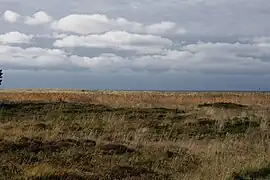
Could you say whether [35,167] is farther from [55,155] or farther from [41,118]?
[41,118]

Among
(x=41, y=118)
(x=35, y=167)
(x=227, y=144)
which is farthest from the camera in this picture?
(x=41, y=118)

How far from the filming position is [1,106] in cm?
2852

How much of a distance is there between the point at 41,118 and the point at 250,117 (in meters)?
9.95

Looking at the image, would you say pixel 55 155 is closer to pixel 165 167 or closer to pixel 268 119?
pixel 165 167

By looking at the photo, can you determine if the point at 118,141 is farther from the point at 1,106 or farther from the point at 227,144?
the point at 1,106

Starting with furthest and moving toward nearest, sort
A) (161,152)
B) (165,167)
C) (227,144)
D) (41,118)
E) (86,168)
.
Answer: (41,118)
(227,144)
(161,152)
(165,167)
(86,168)

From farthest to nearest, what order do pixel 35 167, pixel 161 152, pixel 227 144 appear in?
1. pixel 227 144
2. pixel 161 152
3. pixel 35 167

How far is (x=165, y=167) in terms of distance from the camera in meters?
12.6

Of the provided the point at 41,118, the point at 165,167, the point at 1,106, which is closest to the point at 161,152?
the point at 165,167

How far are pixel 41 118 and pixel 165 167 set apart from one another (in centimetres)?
1256

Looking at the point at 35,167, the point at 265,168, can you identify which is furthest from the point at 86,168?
the point at 265,168

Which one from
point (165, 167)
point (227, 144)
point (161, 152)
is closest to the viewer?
point (165, 167)

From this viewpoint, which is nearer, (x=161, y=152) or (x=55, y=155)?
(x=55, y=155)

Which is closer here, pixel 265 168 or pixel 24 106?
pixel 265 168
